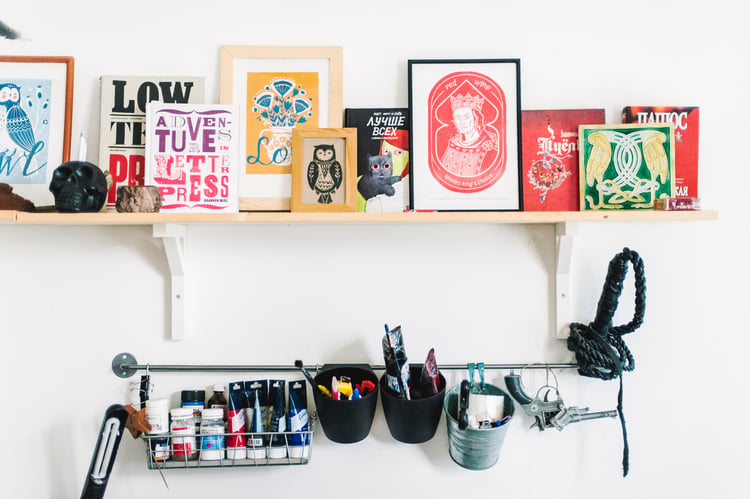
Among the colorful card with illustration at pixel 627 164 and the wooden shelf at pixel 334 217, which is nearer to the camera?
the wooden shelf at pixel 334 217

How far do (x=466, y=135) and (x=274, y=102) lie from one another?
0.42 meters

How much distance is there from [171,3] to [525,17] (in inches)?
31.5

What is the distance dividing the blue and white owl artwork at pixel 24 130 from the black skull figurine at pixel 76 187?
17 cm

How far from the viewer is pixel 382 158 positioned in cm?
104

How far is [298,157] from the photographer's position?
3.32ft

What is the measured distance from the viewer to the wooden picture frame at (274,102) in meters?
1.04

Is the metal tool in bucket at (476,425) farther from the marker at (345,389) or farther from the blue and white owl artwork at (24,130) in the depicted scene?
the blue and white owl artwork at (24,130)

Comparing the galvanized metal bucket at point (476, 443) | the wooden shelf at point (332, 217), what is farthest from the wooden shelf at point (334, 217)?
the galvanized metal bucket at point (476, 443)

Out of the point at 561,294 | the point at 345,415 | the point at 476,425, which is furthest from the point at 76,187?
the point at 561,294

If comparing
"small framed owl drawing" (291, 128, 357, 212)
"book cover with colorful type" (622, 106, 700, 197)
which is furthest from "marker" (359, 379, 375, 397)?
"book cover with colorful type" (622, 106, 700, 197)

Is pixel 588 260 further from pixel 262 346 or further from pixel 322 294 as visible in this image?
pixel 262 346

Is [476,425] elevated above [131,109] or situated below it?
below

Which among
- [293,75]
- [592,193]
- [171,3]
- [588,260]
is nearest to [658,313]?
[588,260]

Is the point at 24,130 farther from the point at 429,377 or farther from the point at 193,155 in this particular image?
the point at 429,377
